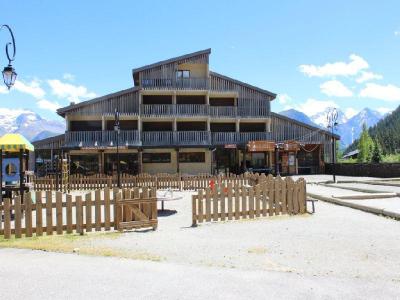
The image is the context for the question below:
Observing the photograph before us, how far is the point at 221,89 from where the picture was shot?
129 feet

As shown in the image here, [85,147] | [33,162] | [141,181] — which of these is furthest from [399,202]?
[33,162]

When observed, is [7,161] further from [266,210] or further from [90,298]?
[90,298]

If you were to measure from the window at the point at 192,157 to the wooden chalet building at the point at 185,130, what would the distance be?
92 mm

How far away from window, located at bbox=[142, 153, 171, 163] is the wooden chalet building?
0.30 ft

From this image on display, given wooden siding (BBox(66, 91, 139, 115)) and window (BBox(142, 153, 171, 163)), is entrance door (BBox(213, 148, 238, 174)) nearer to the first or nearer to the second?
window (BBox(142, 153, 171, 163))

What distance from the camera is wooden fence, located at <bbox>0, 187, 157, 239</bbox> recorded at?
388 inches

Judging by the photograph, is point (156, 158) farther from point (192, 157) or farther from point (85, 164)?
point (85, 164)

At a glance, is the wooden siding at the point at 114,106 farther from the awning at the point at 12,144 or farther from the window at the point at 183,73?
the awning at the point at 12,144

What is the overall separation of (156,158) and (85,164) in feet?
20.6

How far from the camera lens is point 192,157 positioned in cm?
3903

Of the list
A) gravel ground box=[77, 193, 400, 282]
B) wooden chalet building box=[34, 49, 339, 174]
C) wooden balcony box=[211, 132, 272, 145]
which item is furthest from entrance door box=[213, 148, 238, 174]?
gravel ground box=[77, 193, 400, 282]

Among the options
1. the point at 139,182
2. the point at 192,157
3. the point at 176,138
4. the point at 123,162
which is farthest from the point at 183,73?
the point at 139,182

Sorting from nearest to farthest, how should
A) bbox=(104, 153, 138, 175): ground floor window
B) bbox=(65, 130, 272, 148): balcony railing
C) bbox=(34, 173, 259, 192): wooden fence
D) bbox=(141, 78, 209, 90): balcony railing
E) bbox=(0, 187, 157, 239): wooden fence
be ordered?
bbox=(0, 187, 157, 239): wooden fence < bbox=(34, 173, 259, 192): wooden fence < bbox=(65, 130, 272, 148): balcony railing < bbox=(104, 153, 138, 175): ground floor window < bbox=(141, 78, 209, 90): balcony railing

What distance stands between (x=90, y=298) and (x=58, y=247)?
3.49 meters
